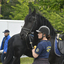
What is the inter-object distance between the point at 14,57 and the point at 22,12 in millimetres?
12680

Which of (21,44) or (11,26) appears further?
(11,26)

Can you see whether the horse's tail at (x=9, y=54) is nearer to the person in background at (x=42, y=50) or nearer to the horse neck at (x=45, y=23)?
the horse neck at (x=45, y=23)

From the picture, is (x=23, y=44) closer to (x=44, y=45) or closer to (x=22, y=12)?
(x=44, y=45)

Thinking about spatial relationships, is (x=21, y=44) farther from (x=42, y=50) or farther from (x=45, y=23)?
(x=42, y=50)

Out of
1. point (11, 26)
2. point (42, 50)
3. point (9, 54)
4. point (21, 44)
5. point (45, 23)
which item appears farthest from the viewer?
point (11, 26)

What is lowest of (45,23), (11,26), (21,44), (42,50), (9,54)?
(9,54)

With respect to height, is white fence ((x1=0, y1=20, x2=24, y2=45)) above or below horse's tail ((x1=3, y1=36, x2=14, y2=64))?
above

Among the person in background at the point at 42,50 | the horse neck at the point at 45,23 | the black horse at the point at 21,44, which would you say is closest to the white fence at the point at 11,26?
the black horse at the point at 21,44

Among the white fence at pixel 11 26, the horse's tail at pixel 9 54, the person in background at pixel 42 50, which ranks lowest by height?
the horse's tail at pixel 9 54

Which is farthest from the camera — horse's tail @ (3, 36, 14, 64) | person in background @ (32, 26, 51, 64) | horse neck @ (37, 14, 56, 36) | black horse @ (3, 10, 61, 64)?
horse's tail @ (3, 36, 14, 64)

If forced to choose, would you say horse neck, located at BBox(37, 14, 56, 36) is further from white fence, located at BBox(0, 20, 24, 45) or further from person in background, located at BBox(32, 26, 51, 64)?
white fence, located at BBox(0, 20, 24, 45)

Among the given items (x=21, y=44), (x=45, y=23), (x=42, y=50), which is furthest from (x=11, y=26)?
(x=42, y=50)

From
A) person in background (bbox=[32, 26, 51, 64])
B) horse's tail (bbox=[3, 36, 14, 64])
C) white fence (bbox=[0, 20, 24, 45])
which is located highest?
person in background (bbox=[32, 26, 51, 64])

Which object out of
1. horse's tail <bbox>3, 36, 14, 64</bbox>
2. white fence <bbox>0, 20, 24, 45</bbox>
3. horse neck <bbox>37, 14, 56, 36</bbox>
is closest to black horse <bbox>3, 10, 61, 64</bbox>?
horse's tail <bbox>3, 36, 14, 64</bbox>
